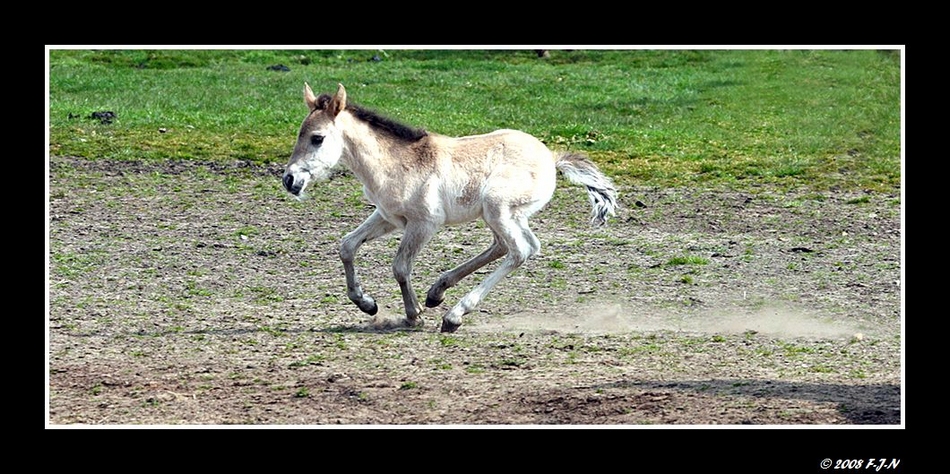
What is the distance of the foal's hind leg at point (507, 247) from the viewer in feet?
32.4

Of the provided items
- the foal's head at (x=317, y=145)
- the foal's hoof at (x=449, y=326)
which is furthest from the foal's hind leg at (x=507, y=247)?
the foal's head at (x=317, y=145)

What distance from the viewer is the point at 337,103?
9.85m

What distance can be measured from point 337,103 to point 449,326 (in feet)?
6.17

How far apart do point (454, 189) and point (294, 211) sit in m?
A: 4.29

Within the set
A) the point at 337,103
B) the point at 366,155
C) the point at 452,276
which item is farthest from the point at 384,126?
the point at 452,276

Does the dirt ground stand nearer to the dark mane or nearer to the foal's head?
the foal's head

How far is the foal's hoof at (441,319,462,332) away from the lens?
32.1 feet

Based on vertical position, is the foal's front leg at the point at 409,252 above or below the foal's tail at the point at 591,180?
below

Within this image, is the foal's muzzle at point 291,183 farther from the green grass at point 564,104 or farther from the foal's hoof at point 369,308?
the green grass at point 564,104

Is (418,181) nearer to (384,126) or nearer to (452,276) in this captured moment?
(384,126)

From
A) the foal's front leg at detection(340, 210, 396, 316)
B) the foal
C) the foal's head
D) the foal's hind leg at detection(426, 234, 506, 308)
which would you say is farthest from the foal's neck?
the foal's hind leg at detection(426, 234, 506, 308)

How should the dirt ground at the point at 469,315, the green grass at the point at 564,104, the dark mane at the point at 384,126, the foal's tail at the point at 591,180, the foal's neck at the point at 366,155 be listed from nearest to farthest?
the dirt ground at the point at 469,315
the foal's neck at the point at 366,155
the dark mane at the point at 384,126
the foal's tail at the point at 591,180
the green grass at the point at 564,104

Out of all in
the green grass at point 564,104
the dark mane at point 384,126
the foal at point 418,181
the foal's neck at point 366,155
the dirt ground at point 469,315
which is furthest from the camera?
the green grass at point 564,104

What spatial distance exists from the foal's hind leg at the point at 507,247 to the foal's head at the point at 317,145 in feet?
4.27
